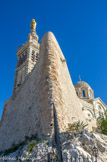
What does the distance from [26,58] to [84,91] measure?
1171 cm

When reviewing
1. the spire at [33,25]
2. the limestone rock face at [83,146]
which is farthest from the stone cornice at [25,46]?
the limestone rock face at [83,146]

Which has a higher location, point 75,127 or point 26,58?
point 26,58

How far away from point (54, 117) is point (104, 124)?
876cm

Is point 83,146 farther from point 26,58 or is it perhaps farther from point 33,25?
point 33,25

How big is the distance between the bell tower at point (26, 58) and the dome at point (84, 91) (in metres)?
9.27

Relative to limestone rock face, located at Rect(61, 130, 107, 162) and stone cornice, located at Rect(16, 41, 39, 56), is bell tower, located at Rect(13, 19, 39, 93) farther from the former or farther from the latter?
limestone rock face, located at Rect(61, 130, 107, 162)

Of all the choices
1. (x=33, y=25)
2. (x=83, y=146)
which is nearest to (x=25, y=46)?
(x=33, y=25)

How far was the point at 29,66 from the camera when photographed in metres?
21.0

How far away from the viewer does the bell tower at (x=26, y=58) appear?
70.1 feet

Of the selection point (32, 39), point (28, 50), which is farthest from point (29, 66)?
point (32, 39)

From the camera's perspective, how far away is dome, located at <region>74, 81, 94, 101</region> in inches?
1046

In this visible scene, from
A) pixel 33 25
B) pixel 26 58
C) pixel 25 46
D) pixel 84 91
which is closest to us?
pixel 26 58

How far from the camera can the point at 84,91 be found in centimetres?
2708

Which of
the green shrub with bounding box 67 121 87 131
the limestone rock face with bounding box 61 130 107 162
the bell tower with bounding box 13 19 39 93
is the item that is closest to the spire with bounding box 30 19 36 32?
the bell tower with bounding box 13 19 39 93
